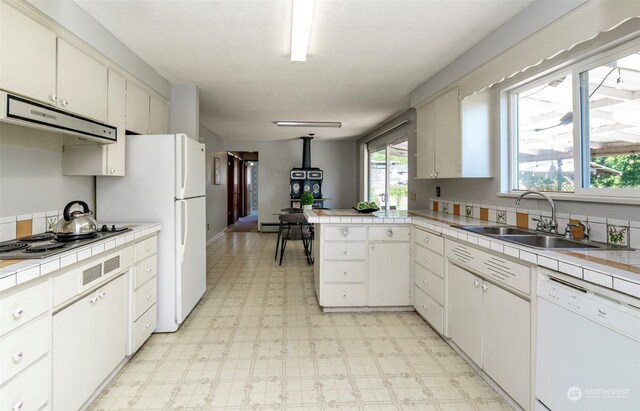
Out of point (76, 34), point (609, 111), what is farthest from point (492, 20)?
point (76, 34)

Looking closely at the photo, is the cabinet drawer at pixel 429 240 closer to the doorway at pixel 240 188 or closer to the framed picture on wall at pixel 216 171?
the framed picture on wall at pixel 216 171

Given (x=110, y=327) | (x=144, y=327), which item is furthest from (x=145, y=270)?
(x=110, y=327)

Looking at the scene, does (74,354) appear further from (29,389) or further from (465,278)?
(465,278)

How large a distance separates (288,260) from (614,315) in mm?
4716

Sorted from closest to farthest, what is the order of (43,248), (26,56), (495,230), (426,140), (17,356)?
(17,356), (43,248), (26,56), (495,230), (426,140)

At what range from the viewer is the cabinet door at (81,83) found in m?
2.01

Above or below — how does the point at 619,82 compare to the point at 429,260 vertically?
above

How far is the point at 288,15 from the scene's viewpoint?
235cm

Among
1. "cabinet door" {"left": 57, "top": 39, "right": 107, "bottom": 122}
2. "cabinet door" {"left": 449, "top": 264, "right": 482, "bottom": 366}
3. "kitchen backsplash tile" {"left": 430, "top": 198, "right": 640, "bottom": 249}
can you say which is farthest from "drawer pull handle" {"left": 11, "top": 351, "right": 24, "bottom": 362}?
"kitchen backsplash tile" {"left": 430, "top": 198, "right": 640, "bottom": 249}

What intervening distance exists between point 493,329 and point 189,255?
8.01 ft

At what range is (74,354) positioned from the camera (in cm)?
165

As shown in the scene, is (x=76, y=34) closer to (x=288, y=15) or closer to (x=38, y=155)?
(x=38, y=155)

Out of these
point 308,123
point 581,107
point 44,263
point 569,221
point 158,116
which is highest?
point 308,123

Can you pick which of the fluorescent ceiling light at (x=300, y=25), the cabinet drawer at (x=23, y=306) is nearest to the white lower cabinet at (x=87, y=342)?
the cabinet drawer at (x=23, y=306)
